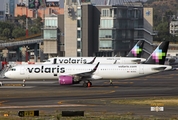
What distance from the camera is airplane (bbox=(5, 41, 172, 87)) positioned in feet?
276

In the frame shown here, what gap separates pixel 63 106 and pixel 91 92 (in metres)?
17.9

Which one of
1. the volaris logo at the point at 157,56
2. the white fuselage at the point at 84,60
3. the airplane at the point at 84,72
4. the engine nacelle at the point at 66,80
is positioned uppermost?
the volaris logo at the point at 157,56

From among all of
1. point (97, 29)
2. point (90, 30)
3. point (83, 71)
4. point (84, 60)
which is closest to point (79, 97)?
point (83, 71)

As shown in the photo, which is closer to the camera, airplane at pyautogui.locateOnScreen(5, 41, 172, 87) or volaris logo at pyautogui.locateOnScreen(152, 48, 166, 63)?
airplane at pyautogui.locateOnScreen(5, 41, 172, 87)

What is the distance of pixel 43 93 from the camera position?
74625 mm

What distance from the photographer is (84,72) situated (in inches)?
3344

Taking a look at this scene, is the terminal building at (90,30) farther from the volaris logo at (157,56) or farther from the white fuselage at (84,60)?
the volaris logo at (157,56)

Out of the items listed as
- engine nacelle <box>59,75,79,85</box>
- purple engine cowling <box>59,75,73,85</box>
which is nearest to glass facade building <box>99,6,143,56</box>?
engine nacelle <box>59,75,79,85</box>

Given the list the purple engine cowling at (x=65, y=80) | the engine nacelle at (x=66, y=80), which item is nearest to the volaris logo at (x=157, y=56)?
the engine nacelle at (x=66, y=80)

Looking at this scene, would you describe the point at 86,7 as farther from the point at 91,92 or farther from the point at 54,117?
the point at 54,117

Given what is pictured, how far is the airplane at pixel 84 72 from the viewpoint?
8425 centimetres

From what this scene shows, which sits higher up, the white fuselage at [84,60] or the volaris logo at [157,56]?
the volaris logo at [157,56]

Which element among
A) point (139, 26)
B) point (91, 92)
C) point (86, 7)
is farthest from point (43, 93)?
point (139, 26)

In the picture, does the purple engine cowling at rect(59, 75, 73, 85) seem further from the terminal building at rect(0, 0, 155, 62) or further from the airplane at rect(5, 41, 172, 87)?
the terminal building at rect(0, 0, 155, 62)
